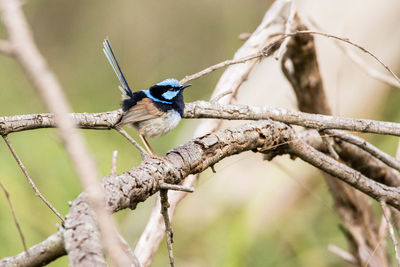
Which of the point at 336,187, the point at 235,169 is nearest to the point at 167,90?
the point at 336,187

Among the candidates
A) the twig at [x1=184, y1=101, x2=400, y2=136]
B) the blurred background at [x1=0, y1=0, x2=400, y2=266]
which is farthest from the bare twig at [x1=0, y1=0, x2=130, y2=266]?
the blurred background at [x1=0, y1=0, x2=400, y2=266]

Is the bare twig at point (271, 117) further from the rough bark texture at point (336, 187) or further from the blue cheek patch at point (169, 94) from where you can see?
the rough bark texture at point (336, 187)

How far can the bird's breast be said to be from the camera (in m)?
2.77

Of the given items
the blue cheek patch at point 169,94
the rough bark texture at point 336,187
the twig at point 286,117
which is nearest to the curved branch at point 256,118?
the twig at point 286,117

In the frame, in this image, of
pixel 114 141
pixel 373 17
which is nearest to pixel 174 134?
pixel 114 141

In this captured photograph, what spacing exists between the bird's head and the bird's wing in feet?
0.42

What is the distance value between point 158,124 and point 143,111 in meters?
0.16

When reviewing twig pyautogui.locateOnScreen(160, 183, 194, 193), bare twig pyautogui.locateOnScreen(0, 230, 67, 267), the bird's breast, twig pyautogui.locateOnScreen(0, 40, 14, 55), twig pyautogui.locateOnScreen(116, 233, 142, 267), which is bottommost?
twig pyautogui.locateOnScreen(116, 233, 142, 267)

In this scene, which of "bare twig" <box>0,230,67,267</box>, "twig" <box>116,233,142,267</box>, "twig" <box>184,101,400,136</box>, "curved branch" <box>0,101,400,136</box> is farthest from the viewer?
"twig" <box>184,101,400,136</box>

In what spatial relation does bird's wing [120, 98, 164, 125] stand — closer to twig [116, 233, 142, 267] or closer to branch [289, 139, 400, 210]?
branch [289, 139, 400, 210]

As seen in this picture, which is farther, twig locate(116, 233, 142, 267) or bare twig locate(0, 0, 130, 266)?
twig locate(116, 233, 142, 267)

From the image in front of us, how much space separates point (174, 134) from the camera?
557 centimetres

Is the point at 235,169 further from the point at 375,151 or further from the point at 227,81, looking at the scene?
the point at 375,151

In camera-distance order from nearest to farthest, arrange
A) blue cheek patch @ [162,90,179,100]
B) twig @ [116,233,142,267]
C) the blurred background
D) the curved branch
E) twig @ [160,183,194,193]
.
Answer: twig @ [116,233,142,267] < twig @ [160,183,194,193] < the curved branch < blue cheek patch @ [162,90,179,100] < the blurred background
